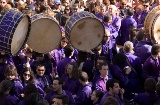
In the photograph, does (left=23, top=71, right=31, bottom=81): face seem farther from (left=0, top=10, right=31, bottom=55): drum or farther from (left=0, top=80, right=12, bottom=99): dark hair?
(left=0, top=80, right=12, bottom=99): dark hair

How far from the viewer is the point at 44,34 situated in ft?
25.6

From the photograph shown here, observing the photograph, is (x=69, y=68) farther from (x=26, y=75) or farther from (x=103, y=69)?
(x=26, y=75)

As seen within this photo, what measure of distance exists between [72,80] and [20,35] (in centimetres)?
115

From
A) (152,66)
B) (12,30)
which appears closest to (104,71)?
(152,66)

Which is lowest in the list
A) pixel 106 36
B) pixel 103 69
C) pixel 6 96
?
pixel 6 96

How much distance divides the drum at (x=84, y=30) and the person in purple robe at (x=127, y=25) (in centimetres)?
252

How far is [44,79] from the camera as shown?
7.36 meters

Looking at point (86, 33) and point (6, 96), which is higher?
point (86, 33)

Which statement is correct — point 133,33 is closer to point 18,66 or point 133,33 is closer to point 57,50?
point 57,50

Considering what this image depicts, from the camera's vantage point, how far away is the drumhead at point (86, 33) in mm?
7619

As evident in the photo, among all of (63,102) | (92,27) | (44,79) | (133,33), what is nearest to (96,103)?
(63,102)

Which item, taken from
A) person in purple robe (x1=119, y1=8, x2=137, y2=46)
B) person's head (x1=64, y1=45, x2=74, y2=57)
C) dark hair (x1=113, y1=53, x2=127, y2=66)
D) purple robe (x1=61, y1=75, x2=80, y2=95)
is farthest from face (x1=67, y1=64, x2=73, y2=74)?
person in purple robe (x1=119, y1=8, x2=137, y2=46)

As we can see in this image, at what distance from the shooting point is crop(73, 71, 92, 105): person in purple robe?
21.5 ft

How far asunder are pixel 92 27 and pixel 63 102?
2401 millimetres
